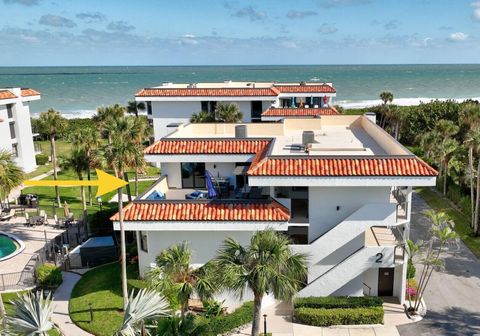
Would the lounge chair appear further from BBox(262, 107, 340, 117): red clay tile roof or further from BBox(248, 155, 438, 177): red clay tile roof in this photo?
BBox(248, 155, 438, 177): red clay tile roof

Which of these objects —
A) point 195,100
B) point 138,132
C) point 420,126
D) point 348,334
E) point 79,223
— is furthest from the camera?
point 420,126

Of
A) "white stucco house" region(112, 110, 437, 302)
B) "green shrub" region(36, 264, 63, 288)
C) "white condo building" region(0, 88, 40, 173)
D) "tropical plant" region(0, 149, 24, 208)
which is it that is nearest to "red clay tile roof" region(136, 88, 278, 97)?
"white condo building" region(0, 88, 40, 173)

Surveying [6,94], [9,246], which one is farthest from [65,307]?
[6,94]

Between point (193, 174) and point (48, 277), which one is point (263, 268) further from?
point (48, 277)

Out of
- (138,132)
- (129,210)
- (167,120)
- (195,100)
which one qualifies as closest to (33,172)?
(167,120)

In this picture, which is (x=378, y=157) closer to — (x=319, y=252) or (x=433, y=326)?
(x=319, y=252)
